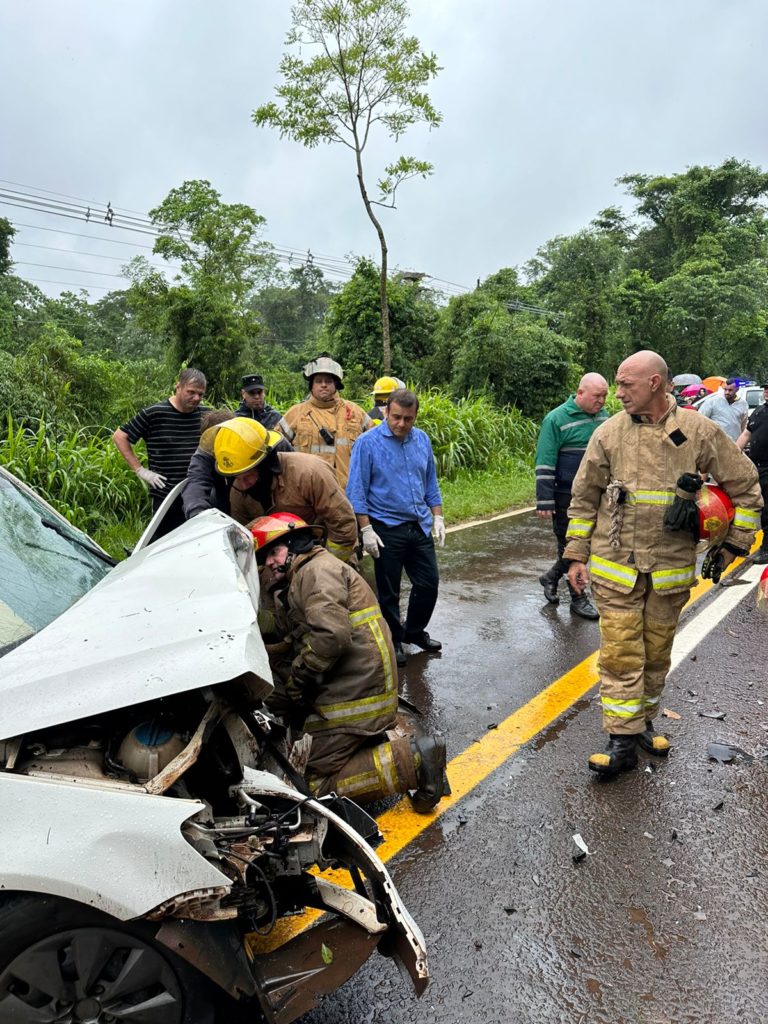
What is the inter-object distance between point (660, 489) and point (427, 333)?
14114 mm

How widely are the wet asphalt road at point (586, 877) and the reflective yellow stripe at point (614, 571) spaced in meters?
0.88

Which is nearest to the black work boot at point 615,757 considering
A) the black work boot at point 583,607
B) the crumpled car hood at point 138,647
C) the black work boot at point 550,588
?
the crumpled car hood at point 138,647

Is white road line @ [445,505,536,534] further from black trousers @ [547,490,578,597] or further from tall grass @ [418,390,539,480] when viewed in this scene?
black trousers @ [547,490,578,597]

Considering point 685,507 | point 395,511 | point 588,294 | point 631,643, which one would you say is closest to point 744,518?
point 685,507

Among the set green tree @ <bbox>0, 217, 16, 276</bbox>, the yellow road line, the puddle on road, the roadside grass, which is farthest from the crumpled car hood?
green tree @ <bbox>0, 217, 16, 276</bbox>

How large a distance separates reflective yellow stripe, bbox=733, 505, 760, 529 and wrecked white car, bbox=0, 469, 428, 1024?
227cm

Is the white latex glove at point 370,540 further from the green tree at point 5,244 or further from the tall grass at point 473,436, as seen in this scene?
the green tree at point 5,244

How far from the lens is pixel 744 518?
3439mm

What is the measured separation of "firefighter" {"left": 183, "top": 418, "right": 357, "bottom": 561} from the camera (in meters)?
3.61

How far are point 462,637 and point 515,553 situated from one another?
8.85ft

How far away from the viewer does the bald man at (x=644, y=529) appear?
3412 millimetres

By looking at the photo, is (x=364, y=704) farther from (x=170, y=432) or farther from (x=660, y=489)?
(x=170, y=432)

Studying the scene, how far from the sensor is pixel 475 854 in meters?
2.87

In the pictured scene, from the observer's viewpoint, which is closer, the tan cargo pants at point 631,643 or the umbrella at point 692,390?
the tan cargo pants at point 631,643
